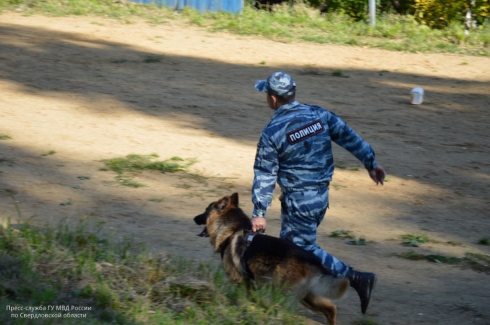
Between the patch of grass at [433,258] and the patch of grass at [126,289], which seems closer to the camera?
the patch of grass at [126,289]

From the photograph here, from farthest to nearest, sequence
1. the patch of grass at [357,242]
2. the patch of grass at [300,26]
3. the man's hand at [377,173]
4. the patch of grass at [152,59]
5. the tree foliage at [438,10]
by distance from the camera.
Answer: the tree foliage at [438,10] < the patch of grass at [300,26] < the patch of grass at [152,59] < the patch of grass at [357,242] < the man's hand at [377,173]

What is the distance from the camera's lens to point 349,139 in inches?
215

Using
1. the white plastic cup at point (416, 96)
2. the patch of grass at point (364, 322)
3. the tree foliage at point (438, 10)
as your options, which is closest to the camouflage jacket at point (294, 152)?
the patch of grass at point (364, 322)

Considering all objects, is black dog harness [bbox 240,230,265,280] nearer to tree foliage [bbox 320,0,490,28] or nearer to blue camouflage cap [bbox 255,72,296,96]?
blue camouflage cap [bbox 255,72,296,96]

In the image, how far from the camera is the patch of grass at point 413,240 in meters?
7.65

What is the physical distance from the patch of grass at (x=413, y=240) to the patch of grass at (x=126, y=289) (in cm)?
290

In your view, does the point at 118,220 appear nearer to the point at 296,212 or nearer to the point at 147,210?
the point at 147,210

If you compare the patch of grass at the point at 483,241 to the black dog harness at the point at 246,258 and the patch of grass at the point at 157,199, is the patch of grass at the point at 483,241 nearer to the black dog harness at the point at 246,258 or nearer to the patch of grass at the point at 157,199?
the black dog harness at the point at 246,258

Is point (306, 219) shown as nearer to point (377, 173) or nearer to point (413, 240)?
point (377, 173)

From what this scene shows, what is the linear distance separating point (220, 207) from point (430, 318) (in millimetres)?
2020

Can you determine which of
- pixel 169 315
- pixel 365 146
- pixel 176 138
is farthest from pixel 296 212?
pixel 176 138

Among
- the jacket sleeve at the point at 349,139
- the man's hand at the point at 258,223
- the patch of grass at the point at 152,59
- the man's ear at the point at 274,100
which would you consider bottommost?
the man's hand at the point at 258,223

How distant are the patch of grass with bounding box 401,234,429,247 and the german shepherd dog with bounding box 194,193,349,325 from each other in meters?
2.76

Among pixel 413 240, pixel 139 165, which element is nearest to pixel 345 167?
pixel 413 240
